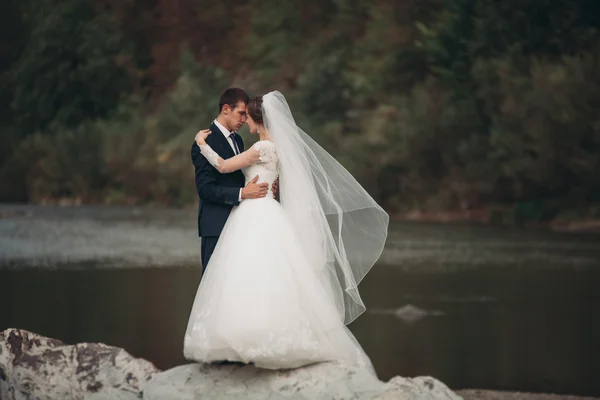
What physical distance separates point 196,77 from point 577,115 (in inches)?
300

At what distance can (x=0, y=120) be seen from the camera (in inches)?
766

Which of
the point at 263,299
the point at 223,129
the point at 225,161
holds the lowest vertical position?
the point at 263,299

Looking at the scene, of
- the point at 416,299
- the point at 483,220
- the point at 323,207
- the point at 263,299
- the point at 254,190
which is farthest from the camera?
the point at 483,220

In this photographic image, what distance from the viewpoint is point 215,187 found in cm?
436

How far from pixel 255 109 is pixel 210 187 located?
1.14 feet

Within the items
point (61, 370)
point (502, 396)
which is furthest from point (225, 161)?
point (502, 396)

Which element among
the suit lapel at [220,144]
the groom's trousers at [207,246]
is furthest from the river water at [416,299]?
the suit lapel at [220,144]

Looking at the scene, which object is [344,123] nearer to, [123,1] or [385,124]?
[385,124]

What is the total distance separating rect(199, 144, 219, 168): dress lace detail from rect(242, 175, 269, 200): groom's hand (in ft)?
0.51

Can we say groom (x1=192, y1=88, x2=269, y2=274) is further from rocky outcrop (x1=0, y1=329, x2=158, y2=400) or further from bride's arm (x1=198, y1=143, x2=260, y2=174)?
rocky outcrop (x1=0, y1=329, x2=158, y2=400)

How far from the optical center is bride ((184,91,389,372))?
166 inches

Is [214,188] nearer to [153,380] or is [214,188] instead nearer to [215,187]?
A: [215,187]

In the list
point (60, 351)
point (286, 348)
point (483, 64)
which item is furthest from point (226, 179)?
point (483, 64)

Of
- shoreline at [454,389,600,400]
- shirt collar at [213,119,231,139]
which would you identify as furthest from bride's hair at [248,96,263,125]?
shoreline at [454,389,600,400]
